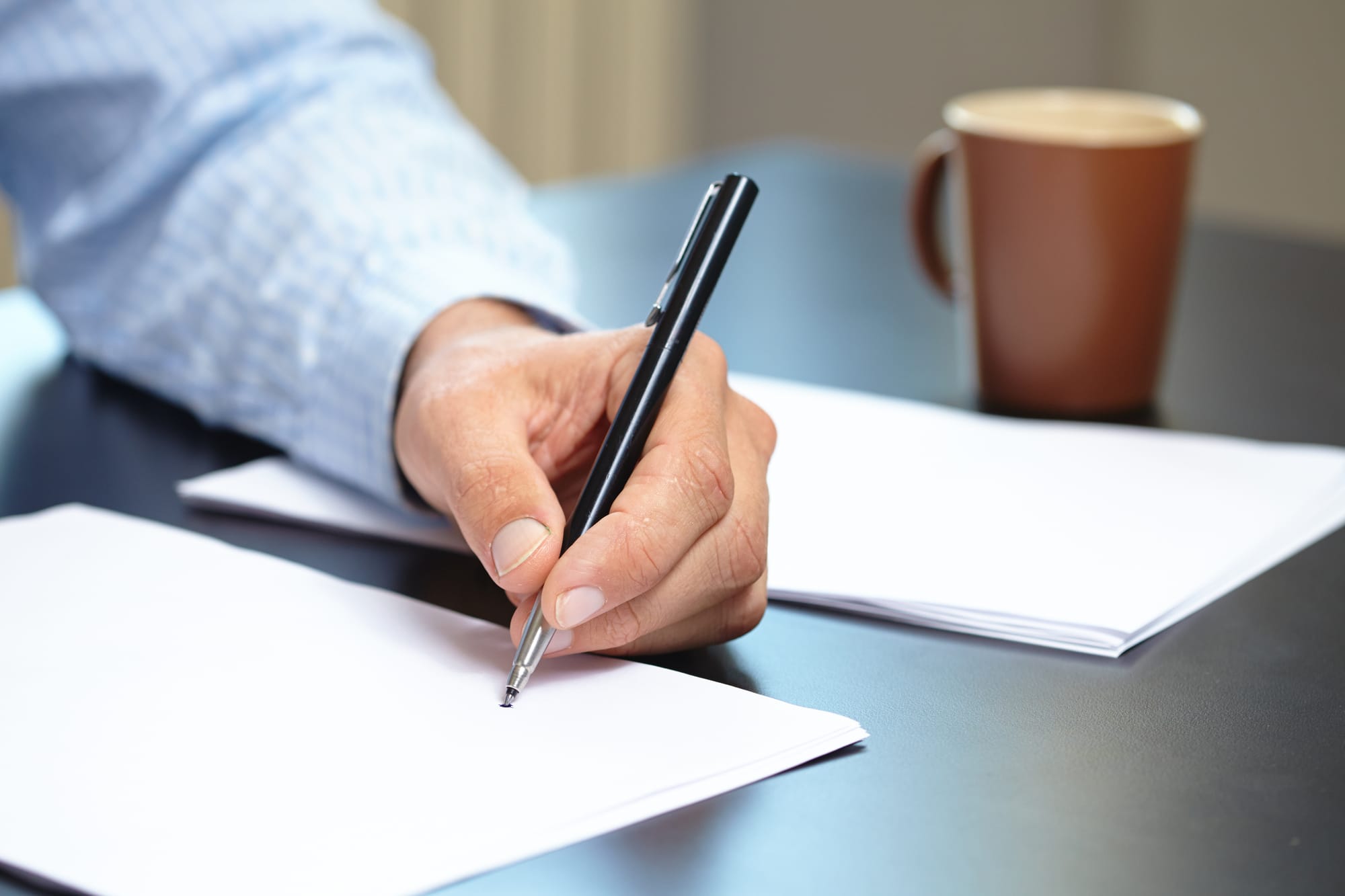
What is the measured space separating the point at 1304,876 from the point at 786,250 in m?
0.72

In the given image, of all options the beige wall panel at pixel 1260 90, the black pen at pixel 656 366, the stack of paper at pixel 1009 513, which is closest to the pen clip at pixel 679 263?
the black pen at pixel 656 366

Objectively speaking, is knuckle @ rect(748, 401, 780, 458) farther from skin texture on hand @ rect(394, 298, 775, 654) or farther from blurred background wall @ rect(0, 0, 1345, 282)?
blurred background wall @ rect(0, 0, 1345, 282)

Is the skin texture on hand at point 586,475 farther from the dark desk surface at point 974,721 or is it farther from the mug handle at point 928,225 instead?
the mug handle at point 928,225

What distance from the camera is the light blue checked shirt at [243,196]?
2.19ft

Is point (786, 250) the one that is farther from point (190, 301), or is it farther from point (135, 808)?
point (135, 808)

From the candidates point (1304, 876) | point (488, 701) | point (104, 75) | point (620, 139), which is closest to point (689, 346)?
point (488, 701)

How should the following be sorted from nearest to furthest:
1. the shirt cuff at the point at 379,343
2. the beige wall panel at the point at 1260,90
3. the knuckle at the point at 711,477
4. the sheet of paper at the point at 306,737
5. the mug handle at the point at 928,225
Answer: the sheet of paper at the point at 306,737 < the knuckle at the point at 711,477 < the shirt cuff at the point at 379,343 < the mug handle at the point at 928,225 < the beige wall panel at the point at 1260,90

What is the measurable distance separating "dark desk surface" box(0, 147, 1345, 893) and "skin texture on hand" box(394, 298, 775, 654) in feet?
0.10

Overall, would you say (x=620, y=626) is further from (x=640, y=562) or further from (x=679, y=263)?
(x=679, y=263)

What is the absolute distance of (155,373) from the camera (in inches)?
28.3

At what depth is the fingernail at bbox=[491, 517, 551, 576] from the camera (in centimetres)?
42

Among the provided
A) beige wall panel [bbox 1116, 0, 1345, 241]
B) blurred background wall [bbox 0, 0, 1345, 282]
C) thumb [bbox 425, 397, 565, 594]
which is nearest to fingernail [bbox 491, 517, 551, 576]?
thumb [bbox 425, 397, 565, 594]

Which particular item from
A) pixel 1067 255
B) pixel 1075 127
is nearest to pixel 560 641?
pixel 1067 255

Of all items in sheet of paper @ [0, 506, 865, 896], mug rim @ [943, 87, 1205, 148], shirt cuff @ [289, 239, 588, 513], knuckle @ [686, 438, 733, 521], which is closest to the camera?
sheet of paper @ [0, 506, 865, 896]
